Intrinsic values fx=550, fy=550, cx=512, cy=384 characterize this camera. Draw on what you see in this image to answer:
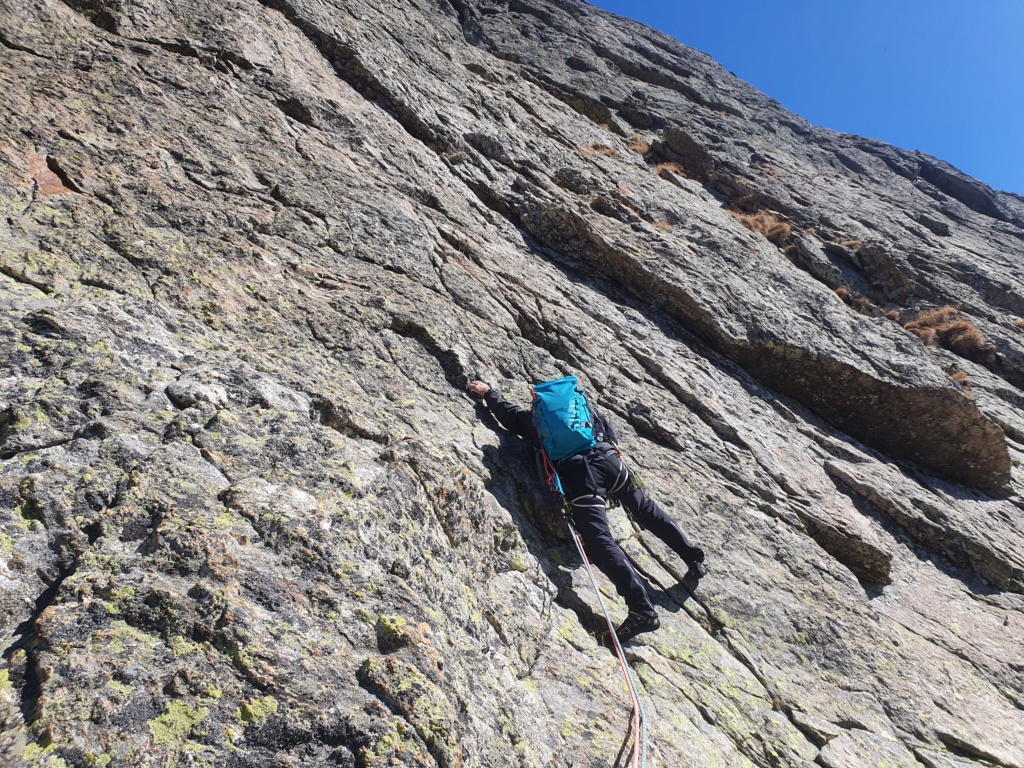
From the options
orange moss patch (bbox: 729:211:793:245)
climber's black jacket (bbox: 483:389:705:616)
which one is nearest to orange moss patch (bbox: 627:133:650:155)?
orange moss patch (bbox: 729:211:793:245)

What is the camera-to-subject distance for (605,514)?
559 centimetres

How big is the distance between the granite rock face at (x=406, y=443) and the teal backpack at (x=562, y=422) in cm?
57

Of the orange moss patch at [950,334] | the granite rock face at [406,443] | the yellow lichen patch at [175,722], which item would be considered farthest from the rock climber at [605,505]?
the orange moss patch at [950,334]

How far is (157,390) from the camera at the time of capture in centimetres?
402

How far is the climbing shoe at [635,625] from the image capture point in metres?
4.98

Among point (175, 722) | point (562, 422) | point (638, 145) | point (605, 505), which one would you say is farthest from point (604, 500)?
point (638, 145)

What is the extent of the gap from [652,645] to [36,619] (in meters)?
4.63

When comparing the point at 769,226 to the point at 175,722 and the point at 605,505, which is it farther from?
the point at 175,722

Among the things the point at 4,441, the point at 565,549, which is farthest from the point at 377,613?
the point at 565,549

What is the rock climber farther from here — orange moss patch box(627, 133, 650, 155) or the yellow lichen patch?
orange moss patch box(627, 133, 650, 155)

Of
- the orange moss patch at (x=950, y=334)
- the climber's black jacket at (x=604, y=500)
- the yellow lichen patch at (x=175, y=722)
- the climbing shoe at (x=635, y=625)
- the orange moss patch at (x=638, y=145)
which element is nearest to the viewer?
the yellow lichen patch at (x=175, y=722)

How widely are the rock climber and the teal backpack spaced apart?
10cm

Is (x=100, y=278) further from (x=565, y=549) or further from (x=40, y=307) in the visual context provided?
A: (x=565, y=549)

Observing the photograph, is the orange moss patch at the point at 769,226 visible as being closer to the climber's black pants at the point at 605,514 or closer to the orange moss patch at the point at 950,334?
the orange moss patch at the point at 950,334
